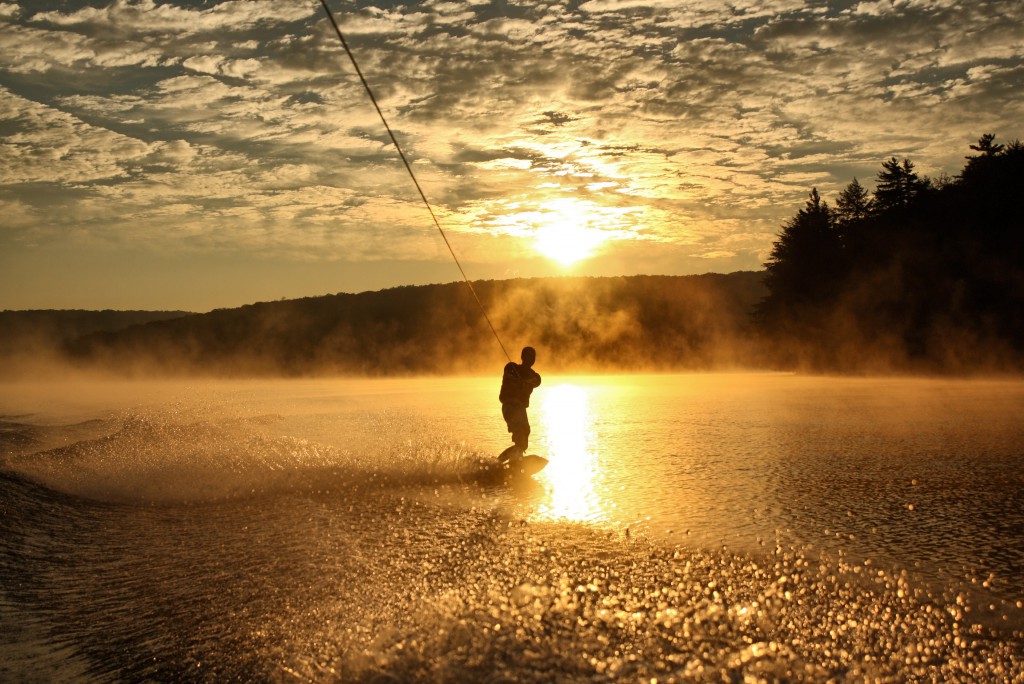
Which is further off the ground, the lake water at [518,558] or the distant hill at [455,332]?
the distant hill at [455,332]

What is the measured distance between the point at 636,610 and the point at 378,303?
88.6 meters

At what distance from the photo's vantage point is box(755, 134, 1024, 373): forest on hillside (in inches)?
1356

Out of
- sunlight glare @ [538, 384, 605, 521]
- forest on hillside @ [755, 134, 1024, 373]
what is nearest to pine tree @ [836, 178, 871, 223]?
forest on hillside @ [755, 134, 1024, 373]

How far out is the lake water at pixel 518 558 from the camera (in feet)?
14.9

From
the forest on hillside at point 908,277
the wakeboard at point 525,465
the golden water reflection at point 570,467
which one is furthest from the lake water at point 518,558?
the forest on hillside at point 908,277

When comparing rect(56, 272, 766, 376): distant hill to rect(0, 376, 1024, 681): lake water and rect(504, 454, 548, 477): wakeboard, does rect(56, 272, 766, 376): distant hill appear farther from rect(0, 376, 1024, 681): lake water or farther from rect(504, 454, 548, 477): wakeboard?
rect(0, 376, 1024, 681): lake water

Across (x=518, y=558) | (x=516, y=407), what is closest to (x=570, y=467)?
(x=516, y=407)

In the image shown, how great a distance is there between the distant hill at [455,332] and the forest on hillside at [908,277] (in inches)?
394

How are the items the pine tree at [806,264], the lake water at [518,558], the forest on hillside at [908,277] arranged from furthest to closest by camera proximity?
1. the pine tree at [806,264]
2. the forest on hillside at [908,277]
3. the lake water at [518,558]

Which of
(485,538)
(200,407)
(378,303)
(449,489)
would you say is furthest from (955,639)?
(378,303)

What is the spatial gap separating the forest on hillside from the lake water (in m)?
23.7

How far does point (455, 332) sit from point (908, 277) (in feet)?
149

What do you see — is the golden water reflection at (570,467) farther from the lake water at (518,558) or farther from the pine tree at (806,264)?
the pine tree at (806,264)

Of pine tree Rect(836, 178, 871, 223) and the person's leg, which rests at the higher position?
pine tree Rect(836, 178, 871, 223)
